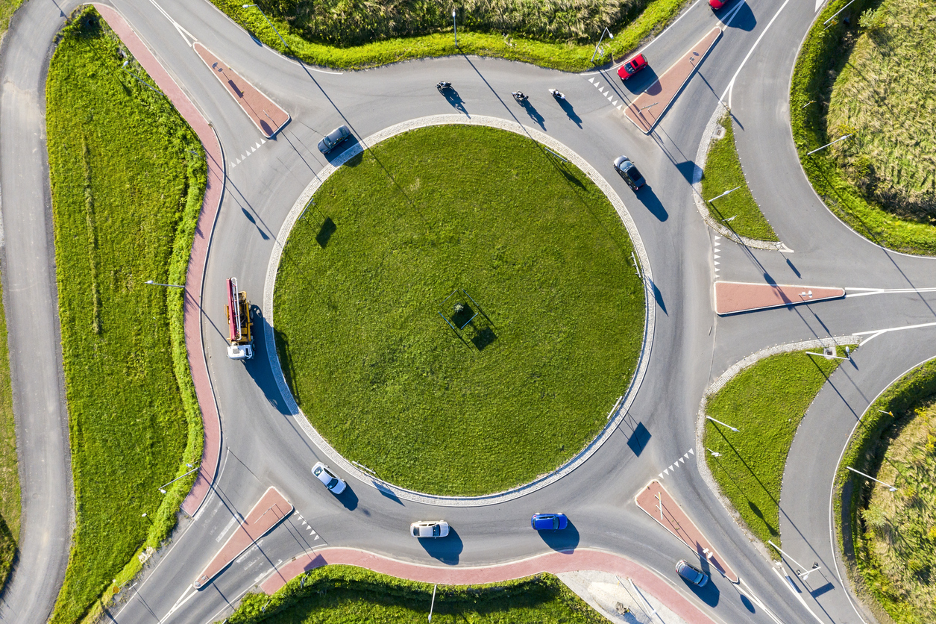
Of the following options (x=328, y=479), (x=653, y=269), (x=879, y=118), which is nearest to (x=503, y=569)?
(x=328, y=479)

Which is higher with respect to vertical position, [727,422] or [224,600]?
[224,600]

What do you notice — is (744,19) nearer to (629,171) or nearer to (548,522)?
(629,171)

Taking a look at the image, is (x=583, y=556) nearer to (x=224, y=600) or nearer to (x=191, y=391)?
(x=224, y=600)

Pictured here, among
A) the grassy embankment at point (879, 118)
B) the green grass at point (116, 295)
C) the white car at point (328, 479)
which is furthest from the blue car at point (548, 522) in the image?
the grassy embankment at point (879, 118)

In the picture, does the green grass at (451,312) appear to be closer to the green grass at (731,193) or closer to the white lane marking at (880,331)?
the green grass at (731,193)

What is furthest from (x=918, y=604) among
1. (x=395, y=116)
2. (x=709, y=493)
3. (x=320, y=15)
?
(x=320, y=15)

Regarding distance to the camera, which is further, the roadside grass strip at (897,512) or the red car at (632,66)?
the roadside grass strip at (897,512)

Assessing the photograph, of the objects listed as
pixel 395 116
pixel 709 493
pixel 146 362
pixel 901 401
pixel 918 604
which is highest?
pixel 395 116
